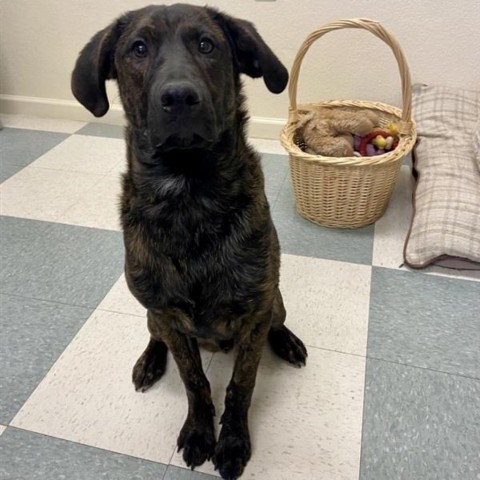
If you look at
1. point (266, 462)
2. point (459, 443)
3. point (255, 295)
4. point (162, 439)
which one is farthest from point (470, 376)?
point (162, 439)

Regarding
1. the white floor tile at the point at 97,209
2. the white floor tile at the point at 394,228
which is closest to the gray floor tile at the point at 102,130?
the white floor tile at the point at 97,209

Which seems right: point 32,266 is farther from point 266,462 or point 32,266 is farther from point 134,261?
point 266,462

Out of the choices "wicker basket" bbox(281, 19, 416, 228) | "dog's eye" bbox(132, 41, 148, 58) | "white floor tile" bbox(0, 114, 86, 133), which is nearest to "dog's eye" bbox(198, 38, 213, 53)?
"dog's eye" bbox(132, 41, 148, 58)

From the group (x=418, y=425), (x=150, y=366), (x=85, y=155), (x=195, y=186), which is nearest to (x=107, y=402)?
(x=150, y=366)

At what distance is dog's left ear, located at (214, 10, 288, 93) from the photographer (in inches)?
37.9

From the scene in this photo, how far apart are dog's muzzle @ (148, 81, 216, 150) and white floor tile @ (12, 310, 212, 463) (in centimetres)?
73

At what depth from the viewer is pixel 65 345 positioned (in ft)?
4.65

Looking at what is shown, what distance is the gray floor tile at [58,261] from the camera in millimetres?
1623

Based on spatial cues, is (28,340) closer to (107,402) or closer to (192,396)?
(107,402)

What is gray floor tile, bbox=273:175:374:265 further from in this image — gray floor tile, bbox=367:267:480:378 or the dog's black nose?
the dog's black nose

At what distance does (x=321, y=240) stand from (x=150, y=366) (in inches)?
33.6

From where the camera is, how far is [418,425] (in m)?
1.17

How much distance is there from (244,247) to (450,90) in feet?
5.46

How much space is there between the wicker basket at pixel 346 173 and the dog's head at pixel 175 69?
0.72m
